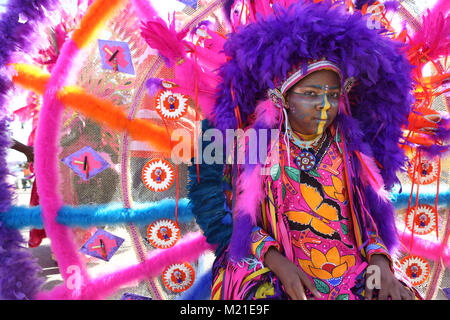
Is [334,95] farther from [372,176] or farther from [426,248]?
[426,248]

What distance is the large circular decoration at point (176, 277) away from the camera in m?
1.86

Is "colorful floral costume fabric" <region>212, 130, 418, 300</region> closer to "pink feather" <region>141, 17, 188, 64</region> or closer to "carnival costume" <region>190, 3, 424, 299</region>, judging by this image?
"carnival costume" <region>190, 3, 424, 299</region>

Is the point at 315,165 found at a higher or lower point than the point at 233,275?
higher

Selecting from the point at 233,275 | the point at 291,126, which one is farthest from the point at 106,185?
the point at 291,126

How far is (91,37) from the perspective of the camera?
1.77 metres

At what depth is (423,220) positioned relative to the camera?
2037 millimetres

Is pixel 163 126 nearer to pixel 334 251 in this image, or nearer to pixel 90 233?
pixel 90 233

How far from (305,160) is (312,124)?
186 millimetres

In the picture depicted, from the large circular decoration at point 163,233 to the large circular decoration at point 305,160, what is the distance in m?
0.89

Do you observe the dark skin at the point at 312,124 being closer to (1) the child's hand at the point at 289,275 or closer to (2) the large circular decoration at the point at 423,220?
(1) the child's hand at the point at 289,275

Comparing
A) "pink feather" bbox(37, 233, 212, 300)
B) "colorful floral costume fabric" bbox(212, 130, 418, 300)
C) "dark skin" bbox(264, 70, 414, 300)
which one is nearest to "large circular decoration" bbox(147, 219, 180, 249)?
"pink feather" bbox(37, 233, 212, 300)

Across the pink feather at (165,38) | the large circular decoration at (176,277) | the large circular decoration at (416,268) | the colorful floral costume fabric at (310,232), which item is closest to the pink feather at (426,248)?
the large circular decoration at (416,268)

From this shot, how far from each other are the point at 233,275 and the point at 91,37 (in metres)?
1.59
